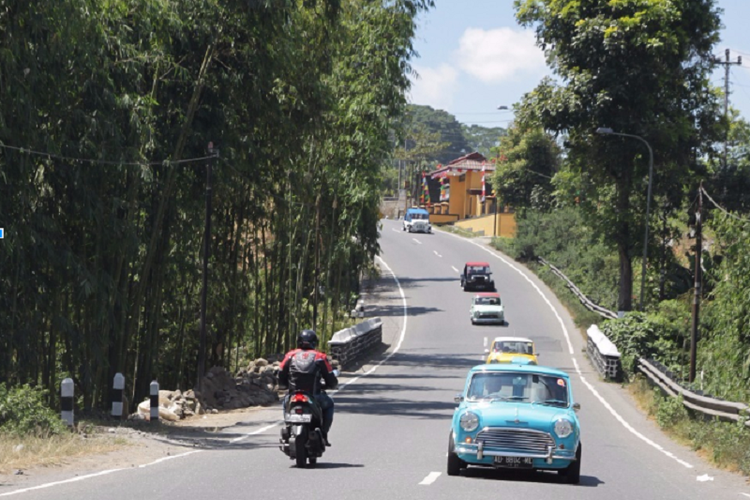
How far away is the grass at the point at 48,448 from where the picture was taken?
13.7 m

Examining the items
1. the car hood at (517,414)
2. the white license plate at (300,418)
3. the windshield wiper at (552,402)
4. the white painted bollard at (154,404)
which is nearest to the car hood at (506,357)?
the white painted bollard at (154,404)

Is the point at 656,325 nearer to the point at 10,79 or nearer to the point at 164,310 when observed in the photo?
the point at 164,310

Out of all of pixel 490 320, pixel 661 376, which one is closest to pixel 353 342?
pixel 661 376

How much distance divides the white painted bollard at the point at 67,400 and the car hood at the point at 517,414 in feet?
24.5

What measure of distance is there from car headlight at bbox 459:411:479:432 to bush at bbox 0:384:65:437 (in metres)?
6.52

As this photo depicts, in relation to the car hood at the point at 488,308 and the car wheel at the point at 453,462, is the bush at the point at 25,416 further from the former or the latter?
the car hood at the point at 488,308

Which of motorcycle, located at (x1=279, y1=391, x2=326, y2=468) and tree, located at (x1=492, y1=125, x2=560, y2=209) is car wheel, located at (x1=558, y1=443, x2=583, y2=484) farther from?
tree, located at (x1=492, y1=125, x2=560, y2=209)

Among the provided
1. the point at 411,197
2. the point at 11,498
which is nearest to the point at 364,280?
the point at 11,498

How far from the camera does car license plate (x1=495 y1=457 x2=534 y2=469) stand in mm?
13367

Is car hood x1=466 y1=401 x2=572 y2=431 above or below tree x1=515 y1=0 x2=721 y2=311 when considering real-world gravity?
below

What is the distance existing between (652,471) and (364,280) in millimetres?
60564

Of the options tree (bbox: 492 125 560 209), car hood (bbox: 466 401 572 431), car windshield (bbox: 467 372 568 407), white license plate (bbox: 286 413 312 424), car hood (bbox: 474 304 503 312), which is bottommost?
car hood (bbox: 474 304 503 312)

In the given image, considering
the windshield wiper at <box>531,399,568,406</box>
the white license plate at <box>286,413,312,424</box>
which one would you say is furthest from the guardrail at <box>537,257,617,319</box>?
the white license plate at <box>286,413,312,424</box>

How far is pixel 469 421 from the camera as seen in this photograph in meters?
13.5
